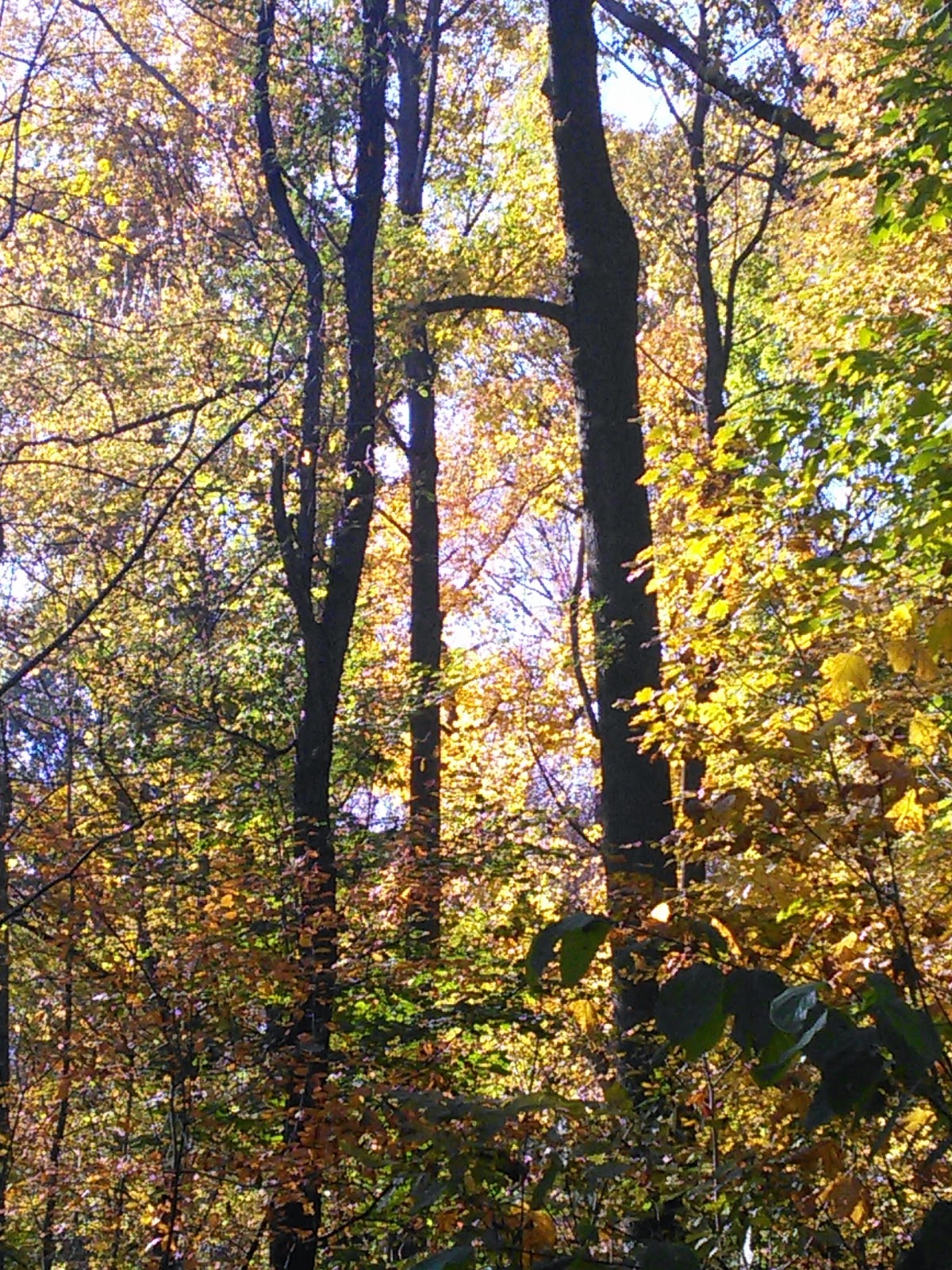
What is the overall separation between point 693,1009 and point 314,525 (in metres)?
6.38

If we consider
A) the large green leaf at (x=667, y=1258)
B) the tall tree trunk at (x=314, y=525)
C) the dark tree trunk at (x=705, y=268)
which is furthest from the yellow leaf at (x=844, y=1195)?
the dark tree trunk at (x=705, y=268)

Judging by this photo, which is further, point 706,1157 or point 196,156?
point 196,156

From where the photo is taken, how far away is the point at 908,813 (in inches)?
112

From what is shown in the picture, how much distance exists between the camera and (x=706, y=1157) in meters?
3.67

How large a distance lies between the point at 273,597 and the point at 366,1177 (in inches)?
207

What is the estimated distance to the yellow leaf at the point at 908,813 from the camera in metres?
2.83

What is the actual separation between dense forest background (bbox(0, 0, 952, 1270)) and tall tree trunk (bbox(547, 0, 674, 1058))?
1.2 inches

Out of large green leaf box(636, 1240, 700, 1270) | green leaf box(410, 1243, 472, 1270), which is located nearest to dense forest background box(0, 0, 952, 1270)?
large green leaf box(636, 1240, 700, 1270)

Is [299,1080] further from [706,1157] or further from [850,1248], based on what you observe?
[850,1248]

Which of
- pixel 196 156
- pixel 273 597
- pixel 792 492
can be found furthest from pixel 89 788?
pixel 196 156

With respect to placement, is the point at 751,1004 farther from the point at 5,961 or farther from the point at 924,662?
the point at 5,961

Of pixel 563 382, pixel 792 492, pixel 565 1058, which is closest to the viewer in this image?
pixel 792 492

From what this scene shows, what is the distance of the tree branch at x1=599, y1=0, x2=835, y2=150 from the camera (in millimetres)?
8930

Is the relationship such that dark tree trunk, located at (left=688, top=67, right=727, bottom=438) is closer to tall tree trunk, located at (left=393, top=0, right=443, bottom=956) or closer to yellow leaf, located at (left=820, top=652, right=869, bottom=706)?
tall tree trunk, located at (left=393, top=0, right=443, bottom=956)
